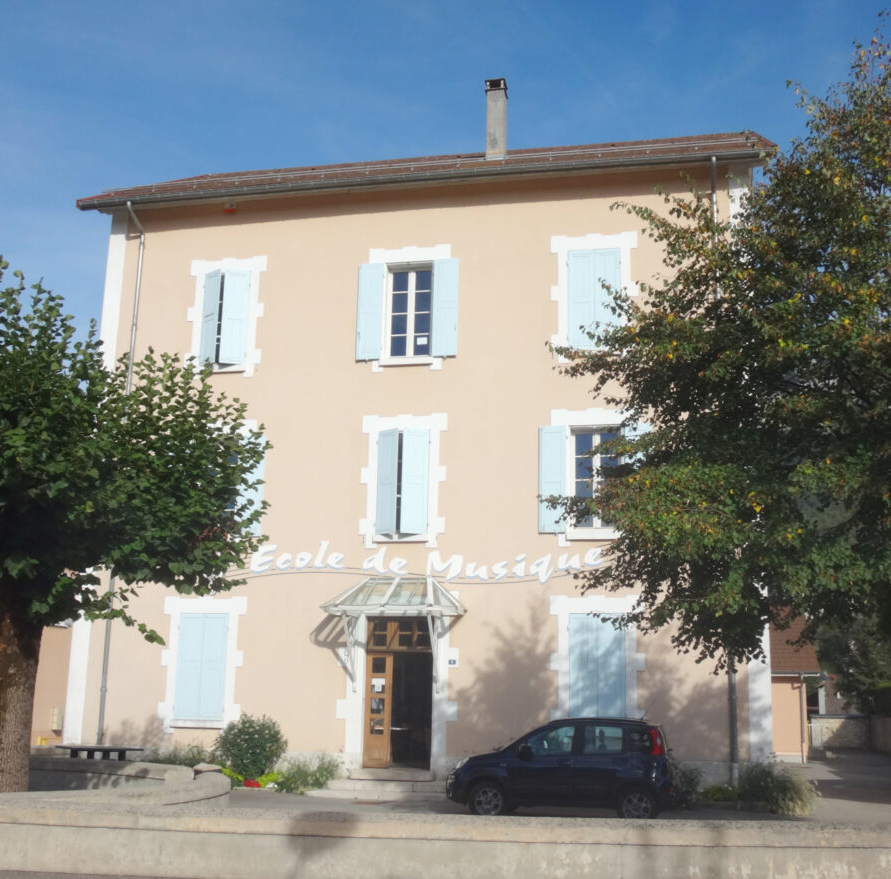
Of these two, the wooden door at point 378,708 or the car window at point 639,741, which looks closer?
the car window at point 639,741

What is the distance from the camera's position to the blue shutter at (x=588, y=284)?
17.4 meters

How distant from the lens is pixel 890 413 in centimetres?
849

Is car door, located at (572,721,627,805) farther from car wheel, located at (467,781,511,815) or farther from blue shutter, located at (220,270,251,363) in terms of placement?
blue shutter, located at (220,270,251,363)

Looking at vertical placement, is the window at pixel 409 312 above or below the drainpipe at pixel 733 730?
above

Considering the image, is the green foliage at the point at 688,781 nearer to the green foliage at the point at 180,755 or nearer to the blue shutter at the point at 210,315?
the green foliage at the point at 180,755

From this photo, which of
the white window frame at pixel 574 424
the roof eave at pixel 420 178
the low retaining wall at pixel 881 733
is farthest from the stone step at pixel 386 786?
the low retaining wall at pixel 881 733

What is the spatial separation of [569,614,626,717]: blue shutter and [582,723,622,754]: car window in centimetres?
226

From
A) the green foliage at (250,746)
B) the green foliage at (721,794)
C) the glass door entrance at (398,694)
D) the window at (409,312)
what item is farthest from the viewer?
the window at (409,312)

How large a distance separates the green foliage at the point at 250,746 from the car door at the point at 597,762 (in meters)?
5.29

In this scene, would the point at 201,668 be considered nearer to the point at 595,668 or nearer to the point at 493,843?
the point at 595,668

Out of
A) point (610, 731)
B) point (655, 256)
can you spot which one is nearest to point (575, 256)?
point (655, 256)

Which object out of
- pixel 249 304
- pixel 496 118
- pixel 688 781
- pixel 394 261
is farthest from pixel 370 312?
pixel 688 781

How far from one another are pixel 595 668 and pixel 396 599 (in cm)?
320

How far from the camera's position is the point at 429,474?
17.3 metres
